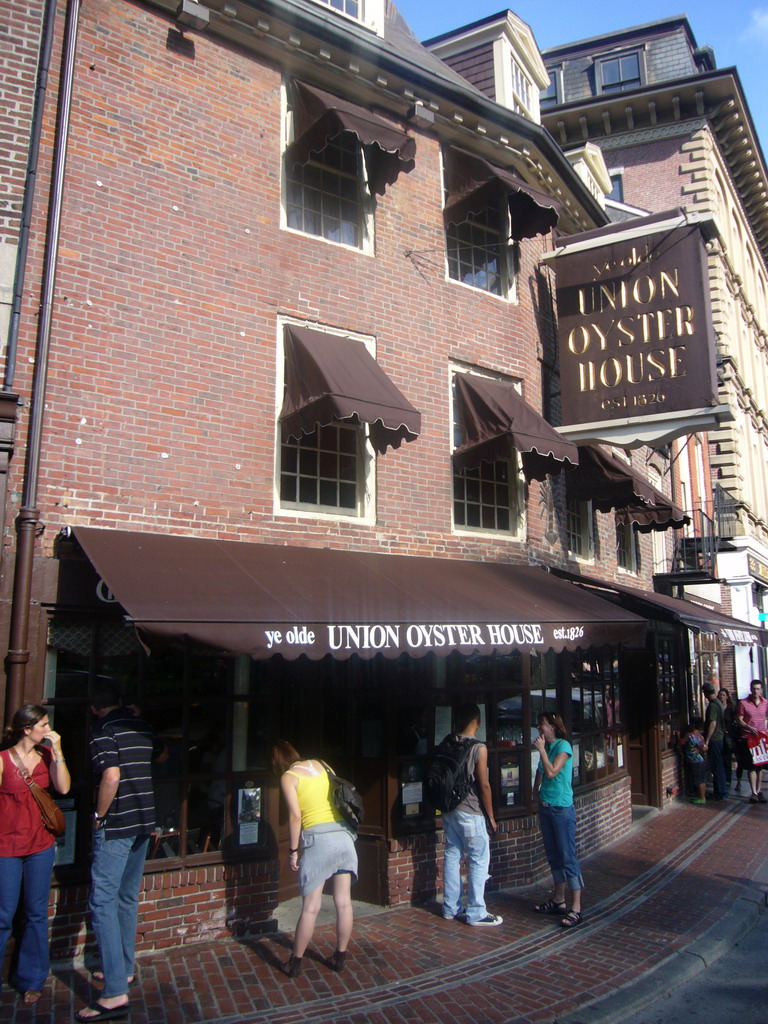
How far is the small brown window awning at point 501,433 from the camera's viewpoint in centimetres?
927

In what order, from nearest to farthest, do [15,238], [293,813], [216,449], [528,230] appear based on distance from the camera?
[293,813] → [15,238] → [216,449] → [528,230]

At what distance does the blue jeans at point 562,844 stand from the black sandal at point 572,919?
0.20 meters

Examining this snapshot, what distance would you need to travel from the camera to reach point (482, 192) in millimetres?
10008

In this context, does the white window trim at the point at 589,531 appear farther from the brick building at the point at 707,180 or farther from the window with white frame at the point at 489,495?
the brick building at the point at 707,180

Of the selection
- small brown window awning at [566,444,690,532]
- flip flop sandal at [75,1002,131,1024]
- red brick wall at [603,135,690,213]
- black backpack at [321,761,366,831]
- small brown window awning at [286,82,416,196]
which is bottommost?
flip flop sandal at [75,1002,131,1024]

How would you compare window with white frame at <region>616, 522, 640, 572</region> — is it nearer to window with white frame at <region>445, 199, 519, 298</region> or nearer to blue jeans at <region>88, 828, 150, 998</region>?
window with white frame at <region>445, 199, 519, 298</region>

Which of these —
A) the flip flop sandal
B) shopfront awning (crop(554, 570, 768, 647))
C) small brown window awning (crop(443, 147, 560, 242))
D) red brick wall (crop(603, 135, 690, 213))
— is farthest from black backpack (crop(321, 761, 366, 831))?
red brick wall (crop(603, 135, 690, 213))

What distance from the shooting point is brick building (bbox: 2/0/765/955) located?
6516mm

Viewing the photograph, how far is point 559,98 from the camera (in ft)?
90.5

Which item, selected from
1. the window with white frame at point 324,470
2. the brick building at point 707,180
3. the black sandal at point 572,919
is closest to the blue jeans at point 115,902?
the window with white frame at point 324,470

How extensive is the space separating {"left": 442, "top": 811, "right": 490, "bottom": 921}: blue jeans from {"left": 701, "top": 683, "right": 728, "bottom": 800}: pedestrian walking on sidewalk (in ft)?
26.9

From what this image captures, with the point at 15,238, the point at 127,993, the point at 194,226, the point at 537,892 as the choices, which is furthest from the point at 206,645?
the point at 537,892

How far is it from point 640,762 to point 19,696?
1076 cm

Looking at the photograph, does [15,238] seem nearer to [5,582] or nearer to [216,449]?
[216,449]
